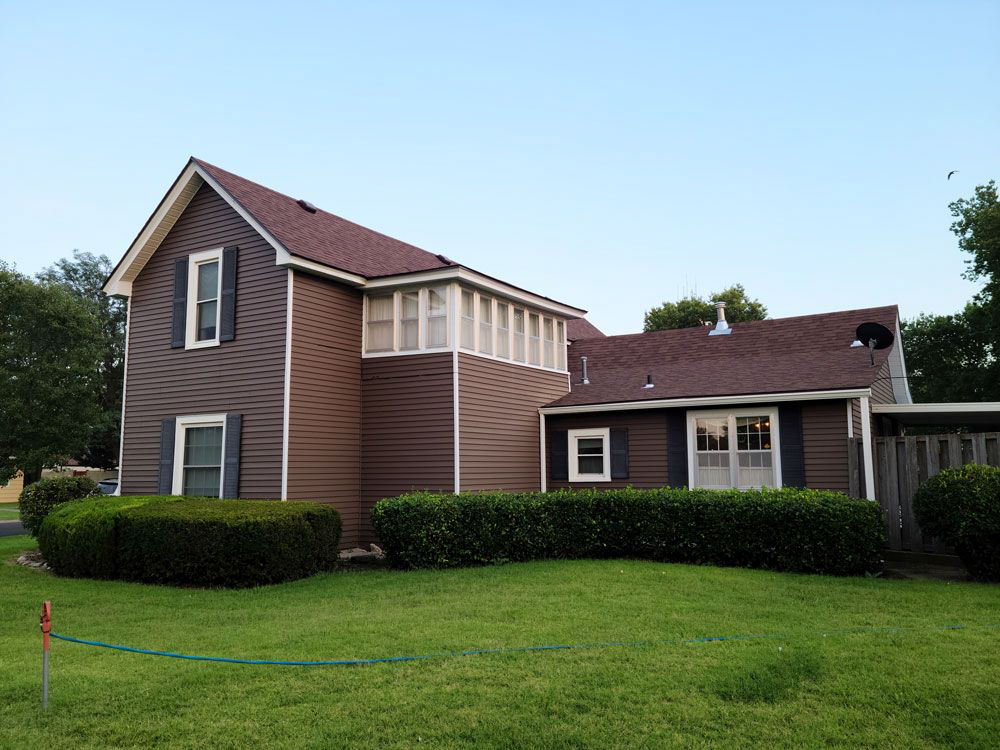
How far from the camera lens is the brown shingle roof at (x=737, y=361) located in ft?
47.4

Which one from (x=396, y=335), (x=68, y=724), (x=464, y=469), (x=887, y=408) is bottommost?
(x=68, y=724)

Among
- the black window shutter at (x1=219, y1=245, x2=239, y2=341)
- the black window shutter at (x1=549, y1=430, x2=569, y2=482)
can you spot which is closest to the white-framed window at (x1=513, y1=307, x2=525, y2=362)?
the black window shutter at (x1=549, y1=430, x2=569, y2=482)

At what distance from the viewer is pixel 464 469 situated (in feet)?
45.5

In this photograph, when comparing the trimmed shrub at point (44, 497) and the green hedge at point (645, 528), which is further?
the trimmed shrub at point (44, 497)

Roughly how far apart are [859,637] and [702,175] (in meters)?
14.6

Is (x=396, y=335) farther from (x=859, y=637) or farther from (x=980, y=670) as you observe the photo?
(x=980, y=670)

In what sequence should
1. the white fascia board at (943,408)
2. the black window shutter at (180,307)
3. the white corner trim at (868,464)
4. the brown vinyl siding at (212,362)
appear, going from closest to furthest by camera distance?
the white corner trim at (868,464) < the white fascia board at (943,408) < the brown vinyl siding at (212,362) < the black window shutter at (180,307)

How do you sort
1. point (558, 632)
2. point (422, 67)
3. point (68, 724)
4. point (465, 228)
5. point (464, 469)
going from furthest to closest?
point (465, 228)
point (422, 67)
point (464, 469)
point (558, 632)
point (68, 724)

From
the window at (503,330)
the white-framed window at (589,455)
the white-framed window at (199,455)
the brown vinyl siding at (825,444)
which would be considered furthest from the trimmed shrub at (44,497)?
the brown vinyl siding at (825,444)

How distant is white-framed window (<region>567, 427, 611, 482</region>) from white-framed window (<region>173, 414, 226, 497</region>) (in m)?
7.43

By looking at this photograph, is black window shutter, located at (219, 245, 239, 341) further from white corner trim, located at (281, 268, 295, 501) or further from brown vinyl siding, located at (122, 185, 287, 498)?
white corner trim, located at (281, 268, 295, 501)

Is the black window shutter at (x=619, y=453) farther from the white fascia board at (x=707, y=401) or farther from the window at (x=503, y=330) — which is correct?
the window at (x=503, y=330)

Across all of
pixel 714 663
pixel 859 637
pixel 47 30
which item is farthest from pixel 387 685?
pixel 47 30

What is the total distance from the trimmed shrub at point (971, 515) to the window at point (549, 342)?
9164 millimetres
